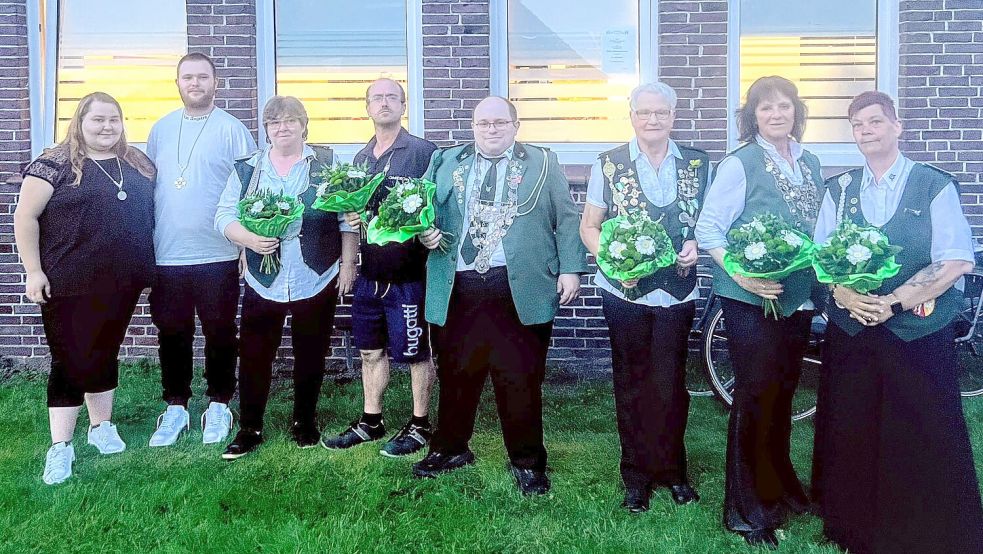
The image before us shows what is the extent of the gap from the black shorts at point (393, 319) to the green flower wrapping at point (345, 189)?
0.59 meters

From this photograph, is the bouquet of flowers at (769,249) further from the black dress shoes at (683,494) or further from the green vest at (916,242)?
the black dress shoes at (683,494)

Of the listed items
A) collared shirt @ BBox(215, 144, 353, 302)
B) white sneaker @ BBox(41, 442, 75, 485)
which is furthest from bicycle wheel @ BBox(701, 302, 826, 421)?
white sneaker @ BBox(41, 442, 75, 485)

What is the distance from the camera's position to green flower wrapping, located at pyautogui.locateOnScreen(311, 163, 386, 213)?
12.2 ft

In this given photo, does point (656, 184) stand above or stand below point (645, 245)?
above

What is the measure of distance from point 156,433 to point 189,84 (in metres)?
2.11

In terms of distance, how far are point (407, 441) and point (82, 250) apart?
2057mm

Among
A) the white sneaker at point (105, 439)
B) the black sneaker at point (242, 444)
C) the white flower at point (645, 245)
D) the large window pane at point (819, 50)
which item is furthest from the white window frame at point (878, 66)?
the white sneaker at point (105, 439)

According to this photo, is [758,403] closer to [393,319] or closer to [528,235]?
[528,235]

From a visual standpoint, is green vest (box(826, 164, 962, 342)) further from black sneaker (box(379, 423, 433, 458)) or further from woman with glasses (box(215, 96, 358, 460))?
woman with glasses (box(215, 96, 358, 460))

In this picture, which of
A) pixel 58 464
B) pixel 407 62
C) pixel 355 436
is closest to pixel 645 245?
pixel 355 436

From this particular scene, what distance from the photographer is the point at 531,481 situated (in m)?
3.83

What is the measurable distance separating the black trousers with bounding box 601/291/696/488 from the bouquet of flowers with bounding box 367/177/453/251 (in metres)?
0.96

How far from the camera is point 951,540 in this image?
9.49 ft

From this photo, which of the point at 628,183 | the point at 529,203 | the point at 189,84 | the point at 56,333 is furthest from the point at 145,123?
the point at 628,183
